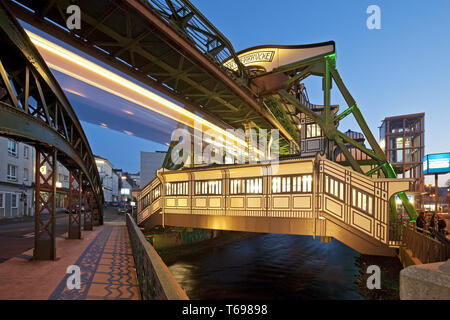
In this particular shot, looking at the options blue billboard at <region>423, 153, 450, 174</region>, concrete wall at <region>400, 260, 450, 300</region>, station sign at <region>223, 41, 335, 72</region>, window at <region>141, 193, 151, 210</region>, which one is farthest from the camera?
blue billboard at <region>423, 153, 450, 174</region>

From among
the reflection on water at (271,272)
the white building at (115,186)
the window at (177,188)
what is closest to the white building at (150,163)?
the white building at (115,186)

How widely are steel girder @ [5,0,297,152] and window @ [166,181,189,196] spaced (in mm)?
5697

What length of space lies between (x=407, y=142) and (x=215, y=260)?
5777 cm

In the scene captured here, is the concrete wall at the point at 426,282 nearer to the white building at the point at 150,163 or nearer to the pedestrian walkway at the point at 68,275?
the pedestrian walkway at the point at 68,275

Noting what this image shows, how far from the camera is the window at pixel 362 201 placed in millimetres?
10523

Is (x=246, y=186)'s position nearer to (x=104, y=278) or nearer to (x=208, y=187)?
(x=208, y=187)

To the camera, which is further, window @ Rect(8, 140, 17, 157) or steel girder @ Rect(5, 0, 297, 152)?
window @ Rect(8, 140, 17, 157)

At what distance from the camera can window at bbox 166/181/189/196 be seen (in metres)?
16.9

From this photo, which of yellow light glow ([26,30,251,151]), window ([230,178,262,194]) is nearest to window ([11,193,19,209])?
yellow light glow ([26,30,251,151])

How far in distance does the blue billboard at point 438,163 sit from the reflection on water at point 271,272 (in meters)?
12.7

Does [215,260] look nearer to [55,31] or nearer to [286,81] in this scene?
[286,81]

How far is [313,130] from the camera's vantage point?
24.8 metres

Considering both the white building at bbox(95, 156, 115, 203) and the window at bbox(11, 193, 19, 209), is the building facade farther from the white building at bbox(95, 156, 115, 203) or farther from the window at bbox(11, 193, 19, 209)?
the white building at bbox(95, 156, 115, 203)

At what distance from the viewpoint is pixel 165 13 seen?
35.6 feet
